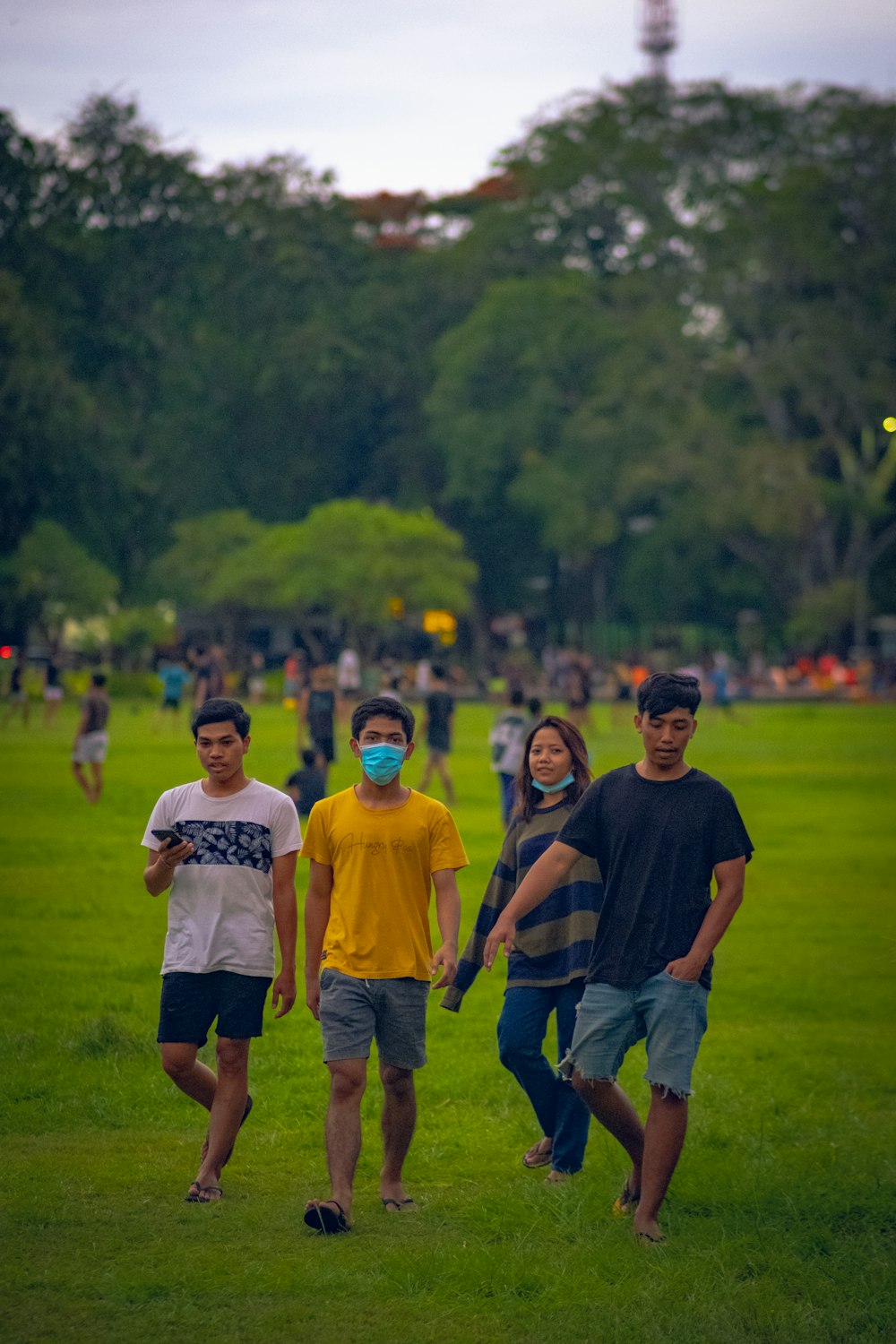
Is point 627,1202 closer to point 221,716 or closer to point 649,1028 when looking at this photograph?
point 649,1028

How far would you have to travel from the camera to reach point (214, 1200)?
21.8 ft

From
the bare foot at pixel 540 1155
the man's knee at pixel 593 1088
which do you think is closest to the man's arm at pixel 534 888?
the man's knee at pixel 593 1088

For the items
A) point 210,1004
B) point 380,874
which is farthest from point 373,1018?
point 210,1004

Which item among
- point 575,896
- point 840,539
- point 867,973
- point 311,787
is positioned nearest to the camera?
point 575,896

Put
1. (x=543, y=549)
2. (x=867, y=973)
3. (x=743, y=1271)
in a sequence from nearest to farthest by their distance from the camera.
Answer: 1. (x=743, y=1271)
2. (x=867, y=973)
3. (x=543, y=549)

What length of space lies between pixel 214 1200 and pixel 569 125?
7262cm

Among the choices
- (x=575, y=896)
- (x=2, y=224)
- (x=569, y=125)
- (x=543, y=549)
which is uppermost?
(x=569, y=125)

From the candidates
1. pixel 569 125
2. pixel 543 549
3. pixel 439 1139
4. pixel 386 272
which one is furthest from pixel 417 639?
pixel 439 1139

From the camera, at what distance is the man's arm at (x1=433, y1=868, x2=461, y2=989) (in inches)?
253

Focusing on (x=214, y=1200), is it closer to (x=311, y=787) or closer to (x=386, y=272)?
(x=311, y=787)

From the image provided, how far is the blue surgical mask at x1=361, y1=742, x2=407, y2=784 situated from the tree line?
5834cm

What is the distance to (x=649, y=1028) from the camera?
20.3ft

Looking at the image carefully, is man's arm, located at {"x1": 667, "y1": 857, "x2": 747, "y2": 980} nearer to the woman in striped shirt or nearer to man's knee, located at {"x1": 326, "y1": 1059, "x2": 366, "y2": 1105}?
the woman in striped shirt

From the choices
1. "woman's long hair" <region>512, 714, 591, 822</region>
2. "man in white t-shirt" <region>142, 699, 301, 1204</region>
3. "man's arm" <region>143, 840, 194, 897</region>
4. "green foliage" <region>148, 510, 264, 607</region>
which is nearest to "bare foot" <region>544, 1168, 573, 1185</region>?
"man in white t-shirt" <region>142, 699, 301, 1204</region>
